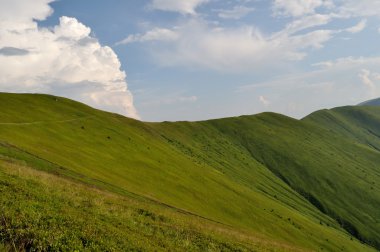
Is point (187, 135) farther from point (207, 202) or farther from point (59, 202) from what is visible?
point (59, 202)

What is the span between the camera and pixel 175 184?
243 feet

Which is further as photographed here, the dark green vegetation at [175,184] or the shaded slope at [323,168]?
the shaded slope at [323,168]

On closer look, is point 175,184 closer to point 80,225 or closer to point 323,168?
point 80,225

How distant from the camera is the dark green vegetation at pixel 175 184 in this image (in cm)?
2228

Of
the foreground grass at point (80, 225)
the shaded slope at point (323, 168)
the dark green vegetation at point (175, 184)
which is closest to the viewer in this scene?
the foreground grass at point (80, 225)

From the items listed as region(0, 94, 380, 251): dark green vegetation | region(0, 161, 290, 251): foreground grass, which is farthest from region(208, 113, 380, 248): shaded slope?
region(0, 161, 290, 251): foreground grass

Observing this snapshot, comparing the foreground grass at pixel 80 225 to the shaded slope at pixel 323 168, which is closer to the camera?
the foreground grass at pixel 80 225

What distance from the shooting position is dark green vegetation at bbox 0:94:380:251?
22277mm

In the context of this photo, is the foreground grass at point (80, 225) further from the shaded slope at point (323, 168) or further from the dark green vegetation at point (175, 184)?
the shaded slope at point (323, 168)

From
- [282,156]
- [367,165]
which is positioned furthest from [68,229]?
[367,165]

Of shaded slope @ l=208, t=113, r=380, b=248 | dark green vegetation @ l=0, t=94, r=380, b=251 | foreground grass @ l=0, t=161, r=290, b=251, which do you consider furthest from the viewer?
shaded slope @ l=208, t=113, r=380, b=248

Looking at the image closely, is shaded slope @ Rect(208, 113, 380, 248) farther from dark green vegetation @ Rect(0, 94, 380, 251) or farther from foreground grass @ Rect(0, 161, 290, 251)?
foreground grass @ Rect(0, 161, 290, 251)

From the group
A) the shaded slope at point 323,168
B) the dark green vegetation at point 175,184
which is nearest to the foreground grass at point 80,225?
the dark green vegetation at point 175,184

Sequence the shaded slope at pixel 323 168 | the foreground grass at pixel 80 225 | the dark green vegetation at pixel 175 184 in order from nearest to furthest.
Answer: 1. the foreground grass at pixel 80 225
2. the dark green vegetation at pixel 175 184
3. the shaded slope at pixel 323 168
